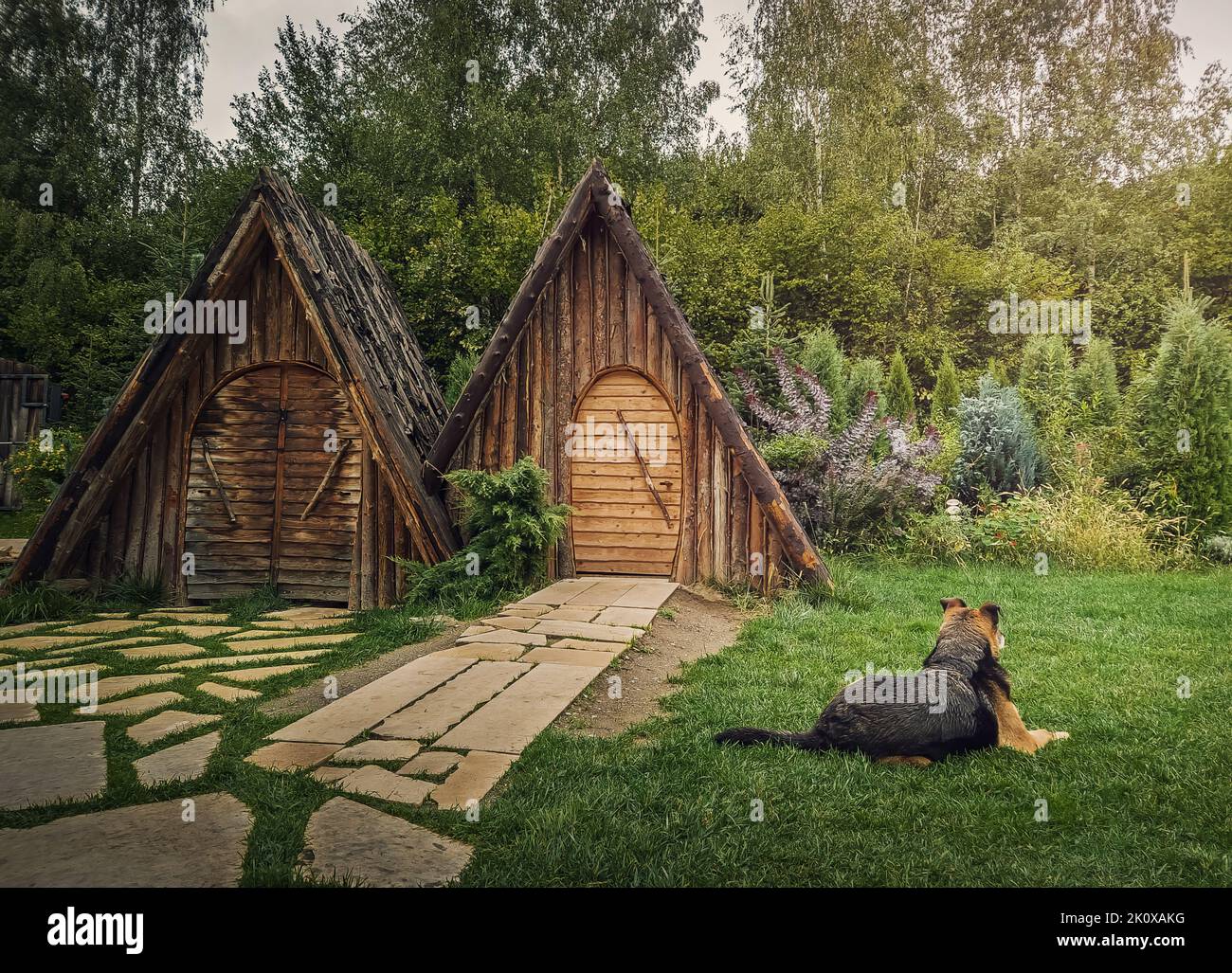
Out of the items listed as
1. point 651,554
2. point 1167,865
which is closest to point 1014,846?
point 1167,865

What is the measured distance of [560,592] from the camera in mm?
7309

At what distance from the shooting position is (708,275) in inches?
651

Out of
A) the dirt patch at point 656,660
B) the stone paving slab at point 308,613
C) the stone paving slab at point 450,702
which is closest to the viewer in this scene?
the stone paving slab at point 450,702

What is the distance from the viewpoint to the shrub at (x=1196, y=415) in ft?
32.6

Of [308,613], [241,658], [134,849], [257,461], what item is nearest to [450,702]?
[134,849]

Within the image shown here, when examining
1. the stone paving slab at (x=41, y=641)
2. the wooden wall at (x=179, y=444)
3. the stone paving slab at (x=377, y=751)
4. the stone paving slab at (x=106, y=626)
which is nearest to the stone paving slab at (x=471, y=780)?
the stone paving slab at (x=377, y=751)

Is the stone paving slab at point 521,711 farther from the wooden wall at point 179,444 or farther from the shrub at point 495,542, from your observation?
the wooden wall at point 179,444

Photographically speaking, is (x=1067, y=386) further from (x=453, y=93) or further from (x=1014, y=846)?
(x=453, y=93)

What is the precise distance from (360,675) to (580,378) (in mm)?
4426

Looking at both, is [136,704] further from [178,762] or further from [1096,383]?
[1096,383]

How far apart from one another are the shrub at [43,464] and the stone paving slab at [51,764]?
10600mm

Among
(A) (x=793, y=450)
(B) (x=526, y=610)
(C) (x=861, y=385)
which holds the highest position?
(C) (x=861, y=385)

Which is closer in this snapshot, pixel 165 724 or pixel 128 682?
pixel 165 724

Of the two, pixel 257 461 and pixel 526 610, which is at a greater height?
pixel 257 461
